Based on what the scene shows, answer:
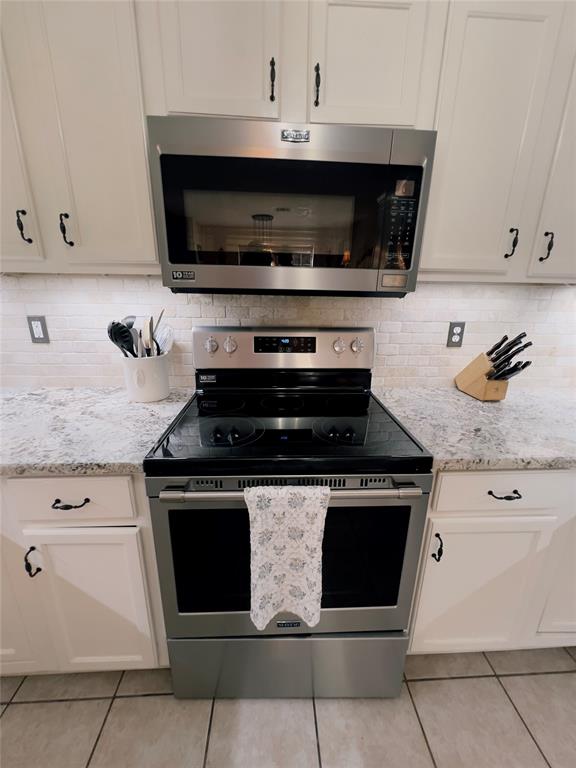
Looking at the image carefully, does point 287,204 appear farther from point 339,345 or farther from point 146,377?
point 146,377

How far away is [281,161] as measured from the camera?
0.94m

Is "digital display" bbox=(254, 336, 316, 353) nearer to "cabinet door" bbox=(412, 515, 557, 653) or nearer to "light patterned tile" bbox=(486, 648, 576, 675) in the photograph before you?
"cabinet door" bbox=(412, 515, 557, 653)

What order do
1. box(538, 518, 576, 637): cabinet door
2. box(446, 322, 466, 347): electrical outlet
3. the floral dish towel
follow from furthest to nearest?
box(446, 322, 466, 347): electrical outlet → box(538, 518, 576, 637): cabinet door → the floral dish towel

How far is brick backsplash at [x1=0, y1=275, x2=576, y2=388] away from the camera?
1391mm

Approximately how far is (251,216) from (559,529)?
146cm

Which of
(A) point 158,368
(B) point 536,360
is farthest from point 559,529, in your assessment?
(A) point 158,368

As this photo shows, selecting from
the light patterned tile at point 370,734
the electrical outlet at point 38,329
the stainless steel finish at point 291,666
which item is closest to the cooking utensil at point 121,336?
the electrical outlet at point 38,329

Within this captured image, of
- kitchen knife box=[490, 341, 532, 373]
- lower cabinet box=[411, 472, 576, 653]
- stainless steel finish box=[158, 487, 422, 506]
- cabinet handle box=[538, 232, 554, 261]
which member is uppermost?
cabinet handle box=[538, 232, 554, 261]

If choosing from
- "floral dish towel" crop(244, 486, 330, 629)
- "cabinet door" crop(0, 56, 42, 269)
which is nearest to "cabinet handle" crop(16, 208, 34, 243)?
"cabinet door" crop(0, 56, 42, 269)

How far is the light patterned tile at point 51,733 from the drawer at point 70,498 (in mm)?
770

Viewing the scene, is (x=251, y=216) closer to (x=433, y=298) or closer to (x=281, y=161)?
(x=281, y=161)

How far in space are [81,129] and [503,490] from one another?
1.75 m

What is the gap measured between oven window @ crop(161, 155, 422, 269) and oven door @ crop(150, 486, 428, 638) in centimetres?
73

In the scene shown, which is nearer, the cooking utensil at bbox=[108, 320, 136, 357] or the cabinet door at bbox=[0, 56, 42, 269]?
the cabinet door at bbox=[0, 56, 42, 269]
